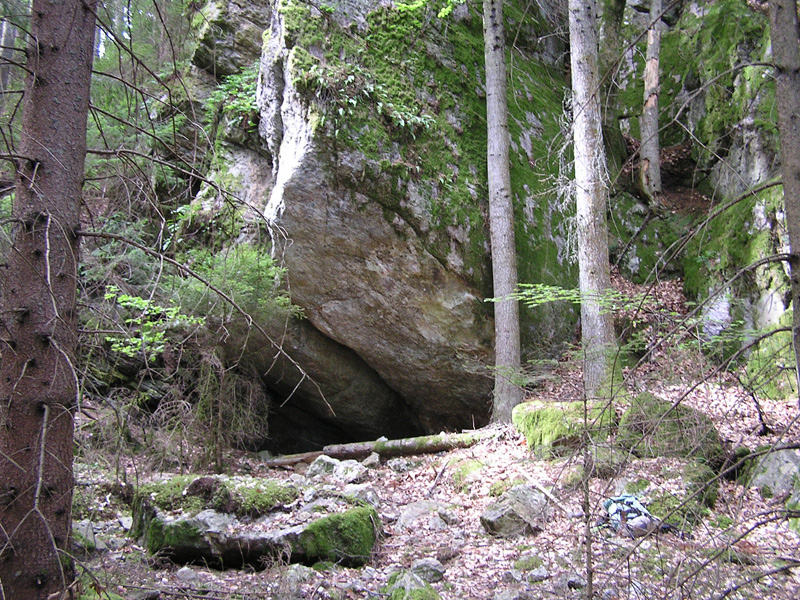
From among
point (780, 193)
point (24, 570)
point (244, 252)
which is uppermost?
point (780, 193)

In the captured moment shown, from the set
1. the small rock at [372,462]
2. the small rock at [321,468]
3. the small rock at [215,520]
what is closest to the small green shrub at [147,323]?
the small rock at [215,520]

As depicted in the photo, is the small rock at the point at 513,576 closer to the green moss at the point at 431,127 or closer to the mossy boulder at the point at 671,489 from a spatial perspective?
the mossy boulder at the point at 671,489

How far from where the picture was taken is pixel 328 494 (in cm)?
507

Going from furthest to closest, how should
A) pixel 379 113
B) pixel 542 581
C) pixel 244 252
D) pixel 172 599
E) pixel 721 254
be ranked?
pixel 721 254 < pixel 379 113 < pixel 244 252 < pixel 542 581 < pixel 172 599

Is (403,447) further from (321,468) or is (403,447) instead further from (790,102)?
(790,102)

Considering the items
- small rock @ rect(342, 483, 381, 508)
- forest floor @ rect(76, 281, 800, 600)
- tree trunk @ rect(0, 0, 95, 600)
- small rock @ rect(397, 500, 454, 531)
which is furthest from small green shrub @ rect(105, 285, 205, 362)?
small rock @ rect(397, 500, 454, 531)

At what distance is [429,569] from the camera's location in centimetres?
412

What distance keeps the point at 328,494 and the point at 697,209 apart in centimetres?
971

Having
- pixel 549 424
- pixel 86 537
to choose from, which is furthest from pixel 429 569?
pixel 549 424

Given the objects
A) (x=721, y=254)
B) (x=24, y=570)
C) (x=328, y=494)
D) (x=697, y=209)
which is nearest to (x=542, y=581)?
(x=328, y=494)

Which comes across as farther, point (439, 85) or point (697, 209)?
point (697, 209)

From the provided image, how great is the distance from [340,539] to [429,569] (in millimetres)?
763

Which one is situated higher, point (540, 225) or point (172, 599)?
point (540, 225)

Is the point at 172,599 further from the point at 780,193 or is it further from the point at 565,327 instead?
the point at 780,193
